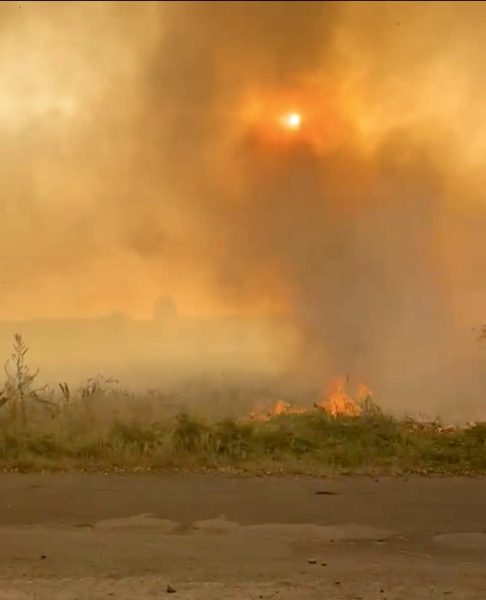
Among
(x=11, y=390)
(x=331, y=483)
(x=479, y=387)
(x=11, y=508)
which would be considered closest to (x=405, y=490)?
(x=331, y=483)

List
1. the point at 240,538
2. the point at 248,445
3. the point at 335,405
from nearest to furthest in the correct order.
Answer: the point at 240,538 → the point at 248,445 → the point at 335,405

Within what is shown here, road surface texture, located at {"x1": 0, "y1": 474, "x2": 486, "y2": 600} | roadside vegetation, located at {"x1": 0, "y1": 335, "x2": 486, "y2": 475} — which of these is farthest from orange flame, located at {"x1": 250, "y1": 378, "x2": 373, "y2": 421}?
road surface texture, located at {"x1": 0, "y1": 474, "x2": 486, "y2": 600}

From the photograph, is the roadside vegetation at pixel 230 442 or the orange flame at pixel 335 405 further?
the orange flame at pixel 335 405

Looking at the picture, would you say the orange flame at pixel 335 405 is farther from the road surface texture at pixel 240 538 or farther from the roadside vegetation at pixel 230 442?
the road surface texture at pixel 240 538

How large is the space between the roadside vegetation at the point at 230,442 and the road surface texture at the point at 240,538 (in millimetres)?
462

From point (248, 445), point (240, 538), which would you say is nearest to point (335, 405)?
point (248, 445)

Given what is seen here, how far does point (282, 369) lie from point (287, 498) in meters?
9.30

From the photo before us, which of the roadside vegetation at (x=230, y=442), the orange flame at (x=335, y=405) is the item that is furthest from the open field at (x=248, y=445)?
the orange flame at (x=335, y=405)

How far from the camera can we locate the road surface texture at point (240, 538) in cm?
423

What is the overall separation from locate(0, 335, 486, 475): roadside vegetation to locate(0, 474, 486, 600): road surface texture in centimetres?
46

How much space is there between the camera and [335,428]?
8.64 meters

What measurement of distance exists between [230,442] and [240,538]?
2.93 meters

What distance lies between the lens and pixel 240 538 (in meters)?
5.21

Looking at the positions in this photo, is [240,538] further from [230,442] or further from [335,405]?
[335,405]
